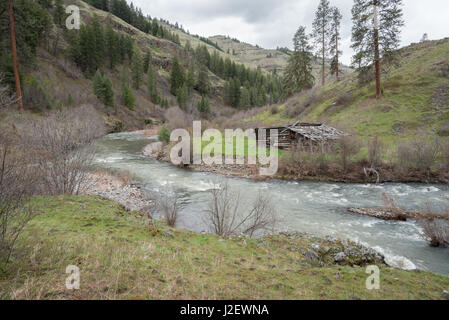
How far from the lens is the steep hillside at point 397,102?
74.3ft

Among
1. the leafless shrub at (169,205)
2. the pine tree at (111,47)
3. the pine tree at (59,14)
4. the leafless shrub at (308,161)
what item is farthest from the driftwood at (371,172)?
the pine tree at (59,14)

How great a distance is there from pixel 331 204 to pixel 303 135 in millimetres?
11508

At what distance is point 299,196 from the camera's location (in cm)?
1545

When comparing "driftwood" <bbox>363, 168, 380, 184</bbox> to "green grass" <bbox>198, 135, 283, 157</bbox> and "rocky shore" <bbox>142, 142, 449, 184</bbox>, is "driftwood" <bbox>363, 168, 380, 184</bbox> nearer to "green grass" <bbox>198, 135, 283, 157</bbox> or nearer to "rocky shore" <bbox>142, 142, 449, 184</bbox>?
"rocky shore" <bbox>142, 142, 449, 184</bbox>

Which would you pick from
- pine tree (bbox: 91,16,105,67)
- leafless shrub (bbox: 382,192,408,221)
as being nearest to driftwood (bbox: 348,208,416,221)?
leafless shrub (bbox: 382,192,408,221)

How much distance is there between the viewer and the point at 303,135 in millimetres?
23656

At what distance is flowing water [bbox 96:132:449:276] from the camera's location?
8625 mm

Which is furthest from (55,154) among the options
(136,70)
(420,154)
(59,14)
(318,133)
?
(59,14)

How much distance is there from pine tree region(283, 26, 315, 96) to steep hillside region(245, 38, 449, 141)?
27.1 feet

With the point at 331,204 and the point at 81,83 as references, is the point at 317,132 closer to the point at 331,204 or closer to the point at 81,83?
the point at 331,204

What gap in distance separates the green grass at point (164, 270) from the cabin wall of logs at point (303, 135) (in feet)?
55.2
